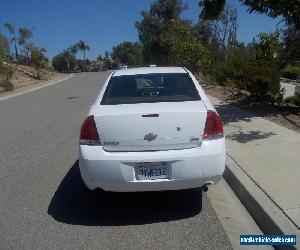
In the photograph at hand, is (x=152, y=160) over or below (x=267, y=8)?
below

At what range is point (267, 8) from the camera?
925 cm

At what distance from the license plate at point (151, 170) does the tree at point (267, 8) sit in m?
5.54

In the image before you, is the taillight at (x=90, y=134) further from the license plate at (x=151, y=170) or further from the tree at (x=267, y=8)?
the tree at (x=267, y=8)

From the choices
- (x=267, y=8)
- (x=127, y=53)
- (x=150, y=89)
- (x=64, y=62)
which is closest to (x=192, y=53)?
(x=267, y=8)

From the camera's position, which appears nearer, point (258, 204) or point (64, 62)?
point (258, 204)

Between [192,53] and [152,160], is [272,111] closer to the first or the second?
[152,160]

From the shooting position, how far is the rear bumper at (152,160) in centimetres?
456

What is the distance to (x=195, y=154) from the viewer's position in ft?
15.1

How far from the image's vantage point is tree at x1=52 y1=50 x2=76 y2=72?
10881 centimetres

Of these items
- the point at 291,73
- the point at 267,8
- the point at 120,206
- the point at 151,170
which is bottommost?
the point at 291,73

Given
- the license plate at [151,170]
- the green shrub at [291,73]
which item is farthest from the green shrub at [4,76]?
the green shrub at [291,73]

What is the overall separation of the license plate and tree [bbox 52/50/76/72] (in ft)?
348

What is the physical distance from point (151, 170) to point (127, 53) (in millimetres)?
121869

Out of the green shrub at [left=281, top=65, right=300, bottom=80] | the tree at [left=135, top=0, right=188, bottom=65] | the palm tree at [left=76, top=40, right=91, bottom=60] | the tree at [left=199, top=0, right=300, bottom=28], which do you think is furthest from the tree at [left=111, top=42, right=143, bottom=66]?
the tree at [left=199, top=0, right=300, bottom=28]
